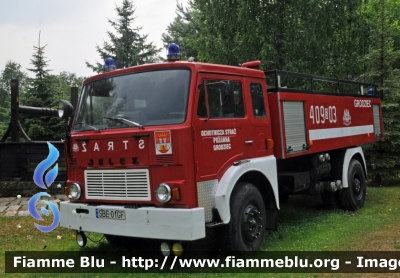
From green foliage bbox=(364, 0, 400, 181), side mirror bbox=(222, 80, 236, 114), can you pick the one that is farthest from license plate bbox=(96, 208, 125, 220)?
green foliage bbox=(364, 0, 400, 181)

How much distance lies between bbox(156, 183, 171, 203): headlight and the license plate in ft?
1.67

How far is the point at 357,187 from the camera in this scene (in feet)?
32.0

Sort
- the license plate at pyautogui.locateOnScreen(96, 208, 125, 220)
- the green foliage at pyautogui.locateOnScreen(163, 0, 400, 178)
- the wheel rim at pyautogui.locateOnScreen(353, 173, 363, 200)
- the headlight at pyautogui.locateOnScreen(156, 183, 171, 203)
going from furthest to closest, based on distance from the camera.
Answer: the green foliage at pyautogui.locateOnScreen(163, 0, 400, 178) → the wheel rim at pyautogui.locateOnScreen(353, 173, 363, 200) → the license plate at pyautogui.locateOnScreen(96, 208, 125, 220) → the headlight at pyautogui.locateOnScreen(156, 183, 171, 203)

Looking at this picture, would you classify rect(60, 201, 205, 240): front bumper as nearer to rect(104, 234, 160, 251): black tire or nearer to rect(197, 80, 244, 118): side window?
rect(197, 80, 244, 118): side window

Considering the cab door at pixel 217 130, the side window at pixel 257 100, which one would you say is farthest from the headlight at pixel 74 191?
the side window at pixel 257 100

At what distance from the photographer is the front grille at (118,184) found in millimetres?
5449

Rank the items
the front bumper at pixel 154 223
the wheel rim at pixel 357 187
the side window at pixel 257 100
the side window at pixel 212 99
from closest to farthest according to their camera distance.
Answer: the front bumper at pixel 154 223
the side window at pixel 212 99
the side window at pixel 257 100
the wheel rim at pixel 357 187

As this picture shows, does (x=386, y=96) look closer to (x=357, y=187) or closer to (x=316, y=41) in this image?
(x=316, y=41)

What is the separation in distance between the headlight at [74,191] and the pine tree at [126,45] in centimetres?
2208

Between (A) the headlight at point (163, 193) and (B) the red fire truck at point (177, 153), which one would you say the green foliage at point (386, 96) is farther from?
(A) the headlight at point (163, 193)

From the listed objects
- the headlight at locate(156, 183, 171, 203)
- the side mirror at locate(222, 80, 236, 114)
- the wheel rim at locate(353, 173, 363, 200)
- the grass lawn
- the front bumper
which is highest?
the side mirror at locate(222, 80, 236, 114)

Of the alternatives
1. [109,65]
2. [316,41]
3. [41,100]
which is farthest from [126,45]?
[109,65]

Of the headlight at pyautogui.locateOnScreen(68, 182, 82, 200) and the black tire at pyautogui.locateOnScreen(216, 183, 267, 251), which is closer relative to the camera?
the black tire at pyautogui.locateOnScreen(216, 183, 267, 251)

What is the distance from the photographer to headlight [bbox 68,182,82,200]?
19.9ft
